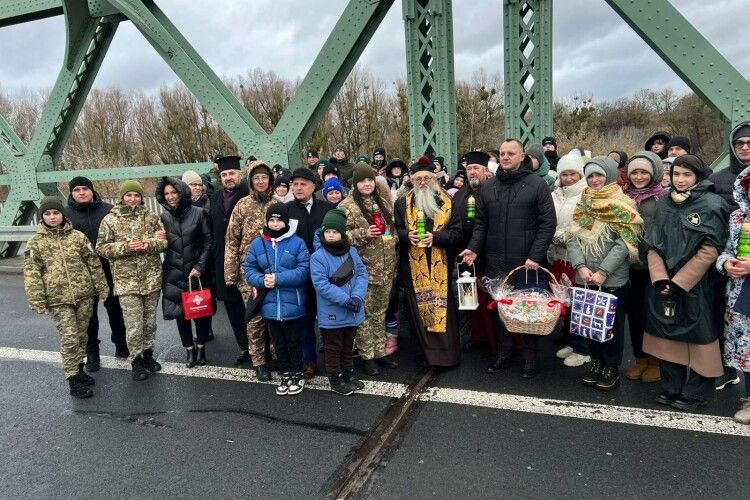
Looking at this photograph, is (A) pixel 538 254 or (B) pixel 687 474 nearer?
(B) pixel 687 474

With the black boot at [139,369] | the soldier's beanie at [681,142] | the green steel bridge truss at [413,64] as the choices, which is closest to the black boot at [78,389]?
the black boot at [139,369]

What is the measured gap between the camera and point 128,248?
13.6 feet

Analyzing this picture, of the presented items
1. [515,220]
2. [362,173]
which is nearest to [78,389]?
[362,173]

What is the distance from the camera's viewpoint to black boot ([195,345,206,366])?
15.1ft

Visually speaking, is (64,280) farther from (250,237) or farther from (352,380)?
(352,380)

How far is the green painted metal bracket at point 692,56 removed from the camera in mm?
4754

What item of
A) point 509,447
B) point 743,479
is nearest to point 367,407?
point 509,447

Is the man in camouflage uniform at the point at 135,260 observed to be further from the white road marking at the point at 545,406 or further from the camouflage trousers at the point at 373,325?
the camouflage trousers at the point at 373,325

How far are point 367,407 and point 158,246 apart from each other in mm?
2401

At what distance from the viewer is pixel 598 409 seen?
11.1 feet

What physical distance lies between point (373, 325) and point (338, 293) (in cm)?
72

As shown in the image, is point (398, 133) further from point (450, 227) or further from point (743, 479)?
point (743, 479)

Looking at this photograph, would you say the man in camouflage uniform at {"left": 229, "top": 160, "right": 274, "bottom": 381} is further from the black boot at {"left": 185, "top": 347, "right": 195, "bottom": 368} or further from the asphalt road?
the black boot at {"left": 185, "top": 347, "right": 195, "bottom": 368}

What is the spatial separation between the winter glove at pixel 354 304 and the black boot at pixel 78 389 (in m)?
2.39
